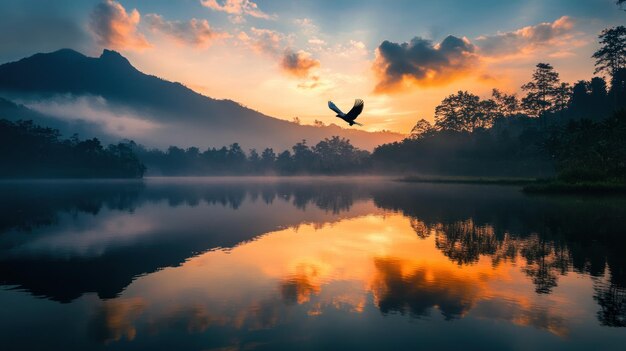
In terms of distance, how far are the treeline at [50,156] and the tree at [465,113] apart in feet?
431

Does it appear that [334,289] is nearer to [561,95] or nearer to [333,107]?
[333,107]

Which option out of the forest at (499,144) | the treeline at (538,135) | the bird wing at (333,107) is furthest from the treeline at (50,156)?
the bird wing at (333,107)

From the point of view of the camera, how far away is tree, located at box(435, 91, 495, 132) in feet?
429

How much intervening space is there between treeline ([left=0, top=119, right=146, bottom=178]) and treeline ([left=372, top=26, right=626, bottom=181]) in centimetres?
11479

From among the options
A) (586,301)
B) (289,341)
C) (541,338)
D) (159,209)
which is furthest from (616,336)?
(159,209)

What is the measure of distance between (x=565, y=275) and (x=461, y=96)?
5113 inches

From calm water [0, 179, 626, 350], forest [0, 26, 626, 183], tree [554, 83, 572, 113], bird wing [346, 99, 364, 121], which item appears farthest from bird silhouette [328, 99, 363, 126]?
tree [554, 83, 572, 113]

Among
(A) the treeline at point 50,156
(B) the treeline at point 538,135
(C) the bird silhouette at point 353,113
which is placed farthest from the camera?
(A) the treeline at point 50,156

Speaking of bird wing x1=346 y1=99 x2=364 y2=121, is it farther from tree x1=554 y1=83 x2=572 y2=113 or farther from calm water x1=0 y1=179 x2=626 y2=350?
tree x1=554 y1=83 x2=572 y2=113

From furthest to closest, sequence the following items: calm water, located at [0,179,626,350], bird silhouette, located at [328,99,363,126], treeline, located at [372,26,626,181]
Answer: treeline, located at [372,26,626,181] → bird silhouette, located at [328,99,363,126] → calm water, located at [0,179,626,350]

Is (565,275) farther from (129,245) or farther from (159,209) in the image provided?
(159,209)

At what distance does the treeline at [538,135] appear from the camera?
56188 millimetres

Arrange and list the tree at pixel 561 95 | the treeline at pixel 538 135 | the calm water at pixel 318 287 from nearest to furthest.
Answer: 1. the calm water at pixel 318 287
2. the treeline at pixel 538 135
3. the tree at pixel 561 95

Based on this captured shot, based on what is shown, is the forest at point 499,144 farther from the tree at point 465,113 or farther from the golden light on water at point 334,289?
the golden light on water at point 334,289
